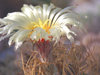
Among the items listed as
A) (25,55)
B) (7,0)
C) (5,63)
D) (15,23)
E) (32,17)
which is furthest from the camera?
(7,0)

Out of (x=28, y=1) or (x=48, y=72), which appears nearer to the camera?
(x=48, y=72)

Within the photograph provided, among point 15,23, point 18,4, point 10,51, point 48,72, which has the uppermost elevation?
point 18,4

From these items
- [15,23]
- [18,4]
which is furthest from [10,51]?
[15,23]

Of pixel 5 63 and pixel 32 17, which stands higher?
pixel 32 17

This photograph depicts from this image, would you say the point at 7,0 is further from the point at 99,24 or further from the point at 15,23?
the point at 99,24

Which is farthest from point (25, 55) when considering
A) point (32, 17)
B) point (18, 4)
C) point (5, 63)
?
point (18, 4)

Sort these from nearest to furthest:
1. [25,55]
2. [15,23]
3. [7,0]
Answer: [15,23], [25,55], [7,0]

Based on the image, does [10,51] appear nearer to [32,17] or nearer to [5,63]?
[5,63]

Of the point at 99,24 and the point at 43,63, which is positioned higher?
the point at 99,24

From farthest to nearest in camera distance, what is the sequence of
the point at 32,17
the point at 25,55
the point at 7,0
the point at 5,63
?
the point at 7,0 → the point at 5,63 → the point at 25,55 → the point at 32,17
